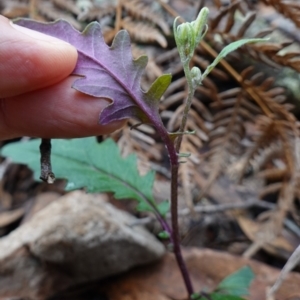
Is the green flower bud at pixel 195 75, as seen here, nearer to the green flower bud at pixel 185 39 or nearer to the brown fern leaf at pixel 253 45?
the green flower bud at pixel 185 39

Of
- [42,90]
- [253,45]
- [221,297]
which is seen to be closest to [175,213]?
[221,297]

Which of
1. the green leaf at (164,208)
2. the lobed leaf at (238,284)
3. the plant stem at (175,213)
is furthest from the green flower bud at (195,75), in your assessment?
the lobed leaf at (238,284)

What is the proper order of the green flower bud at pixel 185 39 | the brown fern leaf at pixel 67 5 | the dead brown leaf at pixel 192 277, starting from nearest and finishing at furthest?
the green flower bud at pixel 185 39
the dead brown leaf at pixel 192 277
the brown fern leaf at pixel 67 5

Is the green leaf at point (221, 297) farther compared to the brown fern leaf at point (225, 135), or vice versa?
the brown fern leaf at point (225, 135)

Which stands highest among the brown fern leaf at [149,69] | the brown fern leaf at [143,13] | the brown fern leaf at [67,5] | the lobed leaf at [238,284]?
the brown fern leaf at [143,13]

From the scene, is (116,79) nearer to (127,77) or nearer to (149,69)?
(127,77)

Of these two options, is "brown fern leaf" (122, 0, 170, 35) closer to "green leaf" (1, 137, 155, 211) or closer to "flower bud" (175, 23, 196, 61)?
"green leaf" (1, 137, 155, 211)
